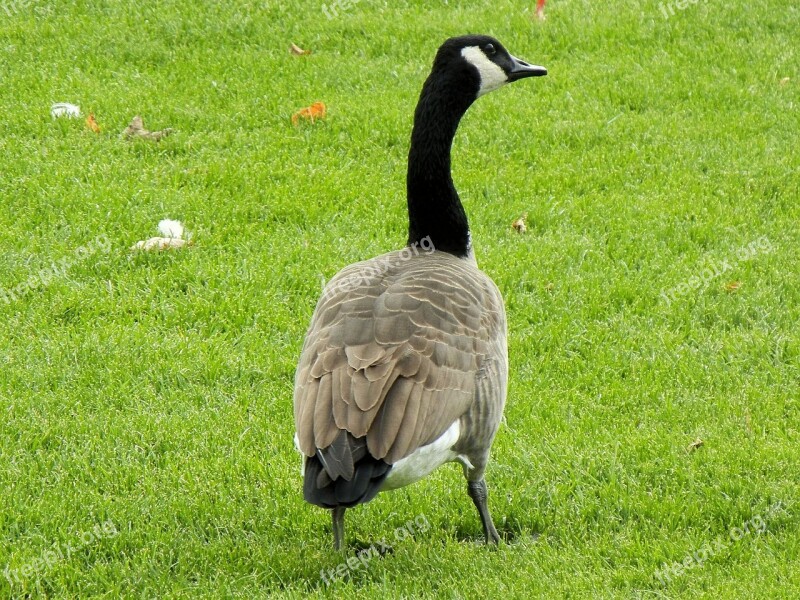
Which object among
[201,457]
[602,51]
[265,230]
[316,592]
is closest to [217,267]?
[265,230]

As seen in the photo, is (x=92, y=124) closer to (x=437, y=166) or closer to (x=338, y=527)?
(x=437, y=166)

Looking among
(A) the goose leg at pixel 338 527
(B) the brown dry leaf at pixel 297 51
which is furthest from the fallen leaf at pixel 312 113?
(A) the goose leg at pixel 338 527

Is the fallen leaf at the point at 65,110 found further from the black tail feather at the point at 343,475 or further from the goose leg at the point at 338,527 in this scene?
the black tail feather at the point at 343,475

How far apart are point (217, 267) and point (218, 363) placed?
3.72ft

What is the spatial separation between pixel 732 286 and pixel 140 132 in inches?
195

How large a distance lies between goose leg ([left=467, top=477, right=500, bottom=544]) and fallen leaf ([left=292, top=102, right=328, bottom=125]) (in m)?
4.93

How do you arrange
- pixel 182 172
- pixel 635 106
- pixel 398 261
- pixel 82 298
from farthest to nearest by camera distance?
1. pixel 635 106
2. pixel 182 172
3. pixel 82 298
4. pixel 398 261

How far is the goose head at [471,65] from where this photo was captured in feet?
18.4

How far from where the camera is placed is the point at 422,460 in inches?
169

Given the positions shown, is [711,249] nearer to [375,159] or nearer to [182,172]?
[375,159]

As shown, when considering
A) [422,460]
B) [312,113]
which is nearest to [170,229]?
[312,113]

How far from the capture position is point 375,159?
863 cm

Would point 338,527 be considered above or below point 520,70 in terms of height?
below

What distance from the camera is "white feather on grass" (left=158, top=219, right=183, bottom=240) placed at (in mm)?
7488
